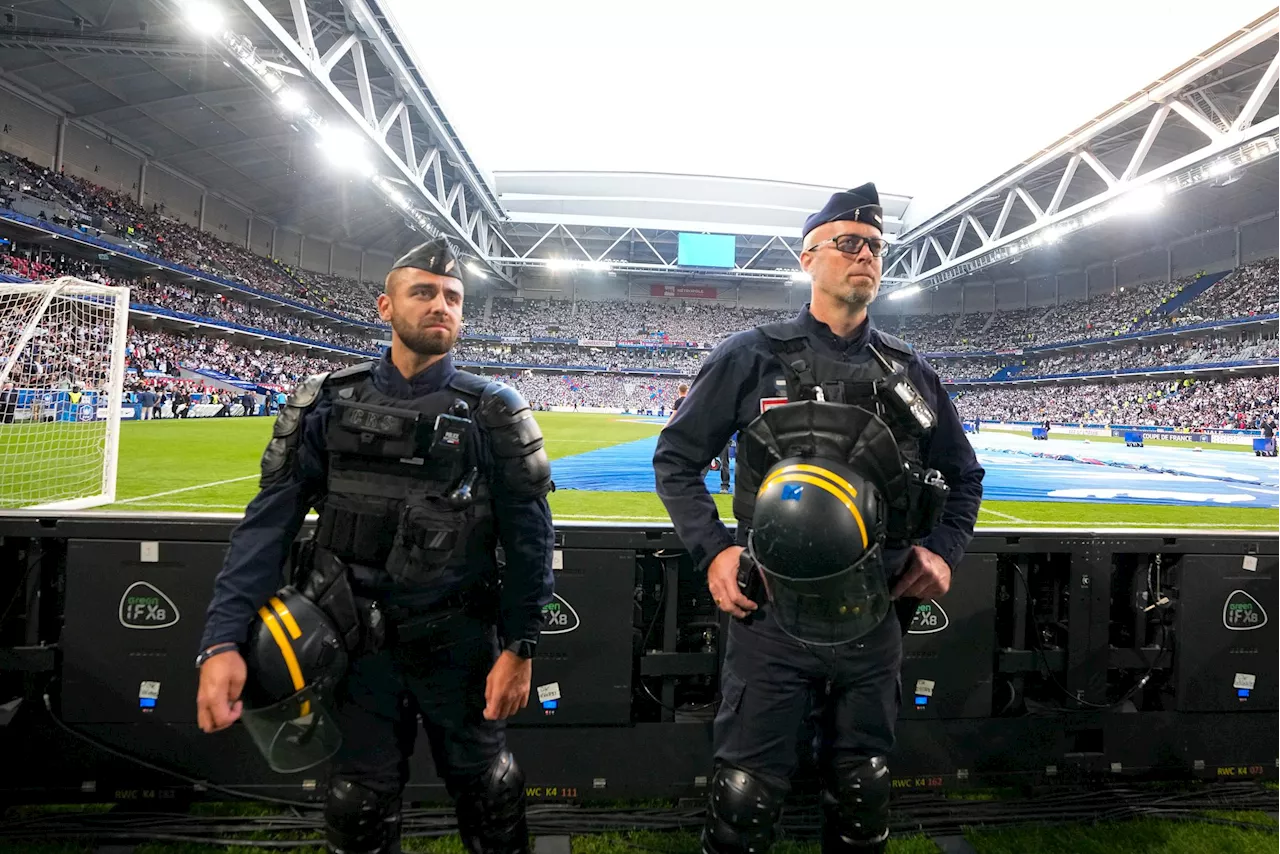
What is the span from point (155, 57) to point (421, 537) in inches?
Result: 1173

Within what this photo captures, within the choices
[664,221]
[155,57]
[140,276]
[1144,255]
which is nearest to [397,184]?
[155,57]

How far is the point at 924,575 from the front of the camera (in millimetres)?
1783

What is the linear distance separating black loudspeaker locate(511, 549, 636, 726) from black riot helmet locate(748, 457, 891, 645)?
126cm

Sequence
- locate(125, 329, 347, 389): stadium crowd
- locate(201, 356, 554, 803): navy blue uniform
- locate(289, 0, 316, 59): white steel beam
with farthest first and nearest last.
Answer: locate(125, 329, 347, 389): stadium crowd → locate(289, 0, 316, 59): white steel beam → locate(201, 356, 554, 803): navy blue uniform

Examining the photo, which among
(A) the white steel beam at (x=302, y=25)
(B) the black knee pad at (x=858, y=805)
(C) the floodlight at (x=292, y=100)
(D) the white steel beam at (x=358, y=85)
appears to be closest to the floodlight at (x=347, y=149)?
(D) the white steel beam at (x=358, y=85)

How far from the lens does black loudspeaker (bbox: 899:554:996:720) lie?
279cm

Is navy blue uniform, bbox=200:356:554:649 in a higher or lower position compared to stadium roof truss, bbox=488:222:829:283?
lower

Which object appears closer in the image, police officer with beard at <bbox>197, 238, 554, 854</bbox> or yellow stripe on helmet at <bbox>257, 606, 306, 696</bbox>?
yellow stripe on helmet at <bbox>257, 606, 306, 696</bbox>

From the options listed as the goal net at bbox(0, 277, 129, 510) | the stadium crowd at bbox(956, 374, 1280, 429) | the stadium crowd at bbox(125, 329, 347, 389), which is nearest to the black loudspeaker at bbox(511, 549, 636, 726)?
the goal net at bbox(0, 277, 129, 510)

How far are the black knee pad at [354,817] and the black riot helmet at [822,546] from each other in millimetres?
1406

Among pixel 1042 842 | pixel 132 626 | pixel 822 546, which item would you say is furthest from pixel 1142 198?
pixel 132 626

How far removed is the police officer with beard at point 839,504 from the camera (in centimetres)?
149

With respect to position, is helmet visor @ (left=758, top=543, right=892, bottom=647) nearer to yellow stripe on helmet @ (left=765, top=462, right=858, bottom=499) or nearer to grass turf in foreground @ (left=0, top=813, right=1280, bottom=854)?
yellow stripe on helmet @ (left=765, top=462, right=858, bottom=499)

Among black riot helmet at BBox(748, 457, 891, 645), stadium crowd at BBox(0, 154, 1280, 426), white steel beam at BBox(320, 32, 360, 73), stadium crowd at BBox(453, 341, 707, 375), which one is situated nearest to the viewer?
black riot helmet at BBox(748, 457, 891, 645)
